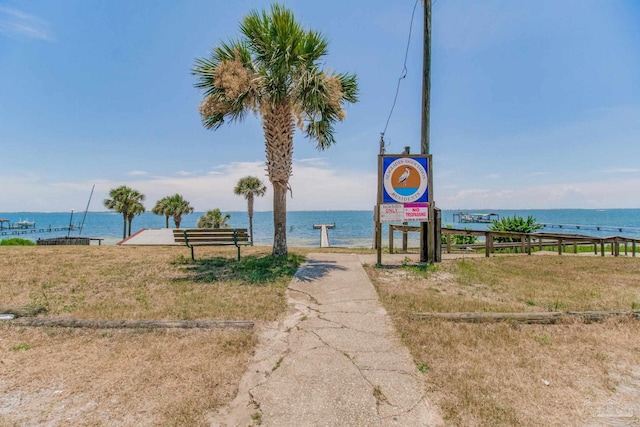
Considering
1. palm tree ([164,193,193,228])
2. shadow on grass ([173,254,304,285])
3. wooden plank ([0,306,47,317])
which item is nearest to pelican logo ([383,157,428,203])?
shadow on grass ([173,254,304,285])

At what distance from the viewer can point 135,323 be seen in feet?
13.8

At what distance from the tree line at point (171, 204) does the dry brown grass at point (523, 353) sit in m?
27.8

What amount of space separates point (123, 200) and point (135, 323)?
3783 centimetres

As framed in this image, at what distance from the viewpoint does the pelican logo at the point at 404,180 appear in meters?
8.56

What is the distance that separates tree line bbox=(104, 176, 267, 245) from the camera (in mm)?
35688

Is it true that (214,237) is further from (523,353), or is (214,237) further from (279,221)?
(523,353)

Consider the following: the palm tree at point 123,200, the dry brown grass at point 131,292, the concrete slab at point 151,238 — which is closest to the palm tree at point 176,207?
the palm tree at point 123,200

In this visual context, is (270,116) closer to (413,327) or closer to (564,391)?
(413,327)

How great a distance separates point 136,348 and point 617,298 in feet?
25.5

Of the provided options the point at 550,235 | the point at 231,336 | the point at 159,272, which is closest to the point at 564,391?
the point at 231,336

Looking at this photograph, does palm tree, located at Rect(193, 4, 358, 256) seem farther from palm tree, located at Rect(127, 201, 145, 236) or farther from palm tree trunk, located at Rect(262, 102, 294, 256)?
palm tree, located at Rect(127, 201, 145, 236)

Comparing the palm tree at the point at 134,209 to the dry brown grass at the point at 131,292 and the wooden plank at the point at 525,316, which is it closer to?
the dry brown grass at the point at 131,292

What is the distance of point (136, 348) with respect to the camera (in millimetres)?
3613

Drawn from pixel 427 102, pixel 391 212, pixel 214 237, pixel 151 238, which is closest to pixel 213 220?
pixel 151 238
